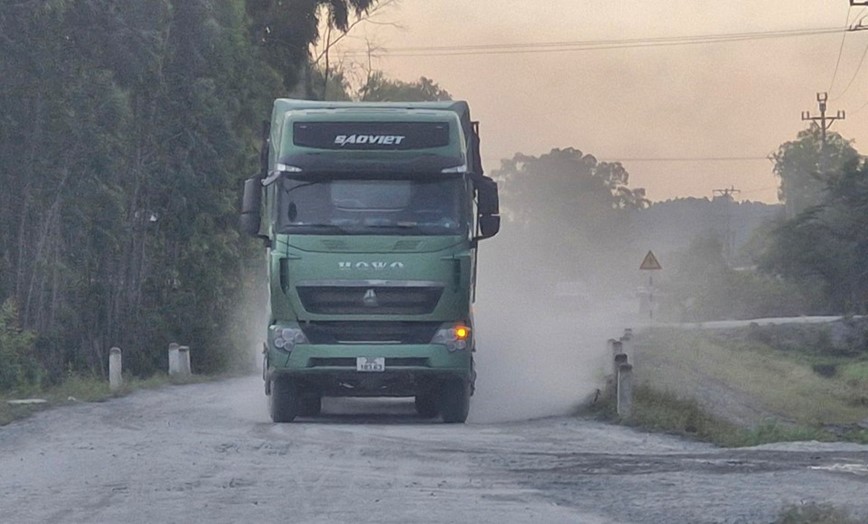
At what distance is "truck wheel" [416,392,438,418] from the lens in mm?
19453

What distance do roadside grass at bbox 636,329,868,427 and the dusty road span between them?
36.6 ft

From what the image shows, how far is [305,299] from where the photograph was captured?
17422 millimetres

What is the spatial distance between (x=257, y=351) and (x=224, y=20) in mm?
9414

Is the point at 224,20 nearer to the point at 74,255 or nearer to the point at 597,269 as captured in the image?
the point at 74,255

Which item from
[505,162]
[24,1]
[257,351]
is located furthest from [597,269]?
[24,1]

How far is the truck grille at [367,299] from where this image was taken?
1739cm

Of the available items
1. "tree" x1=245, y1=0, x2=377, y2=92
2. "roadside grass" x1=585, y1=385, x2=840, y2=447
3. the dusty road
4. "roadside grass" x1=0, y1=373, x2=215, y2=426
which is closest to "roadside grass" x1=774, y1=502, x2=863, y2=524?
the dusty road

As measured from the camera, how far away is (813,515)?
10.1 meters

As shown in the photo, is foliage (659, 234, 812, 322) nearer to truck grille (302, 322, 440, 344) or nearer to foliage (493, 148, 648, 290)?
foliage (493, 148, 648, 290)

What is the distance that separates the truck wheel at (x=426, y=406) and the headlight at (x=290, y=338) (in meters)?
2.35

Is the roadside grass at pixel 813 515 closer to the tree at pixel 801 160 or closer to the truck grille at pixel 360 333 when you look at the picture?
the truck grille at pixel 360 333

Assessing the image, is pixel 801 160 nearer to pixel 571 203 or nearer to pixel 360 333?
pixel 571 203

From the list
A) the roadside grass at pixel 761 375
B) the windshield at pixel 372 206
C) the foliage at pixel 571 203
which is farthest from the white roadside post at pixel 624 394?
the foliage at pixel 571 203

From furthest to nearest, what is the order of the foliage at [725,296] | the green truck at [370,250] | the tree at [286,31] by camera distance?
the foliage at [725,296] → the tree at [286,31] → the green truck at [370,250]
